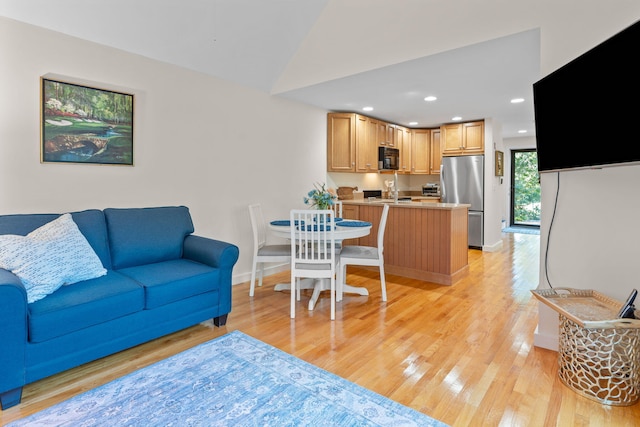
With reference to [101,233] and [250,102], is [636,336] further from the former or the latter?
[250,102]

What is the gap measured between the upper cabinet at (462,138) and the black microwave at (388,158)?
3.13ft

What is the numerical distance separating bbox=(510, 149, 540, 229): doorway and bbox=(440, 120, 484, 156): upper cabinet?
3460mm

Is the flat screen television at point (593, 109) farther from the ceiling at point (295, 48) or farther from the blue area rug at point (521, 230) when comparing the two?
the blue area rug at point (521, 230)

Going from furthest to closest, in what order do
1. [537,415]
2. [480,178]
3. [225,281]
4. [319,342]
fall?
[480,178] → [225,281] → [319,342] → [537,415]

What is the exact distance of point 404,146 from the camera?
6.82m

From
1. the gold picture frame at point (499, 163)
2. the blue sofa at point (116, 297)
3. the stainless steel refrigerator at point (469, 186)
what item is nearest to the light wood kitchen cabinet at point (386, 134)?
the stainless steel refrigerator at point (469, 186)

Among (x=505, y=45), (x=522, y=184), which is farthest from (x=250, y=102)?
(x=522, y=184)

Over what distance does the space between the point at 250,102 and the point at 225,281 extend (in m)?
2.35

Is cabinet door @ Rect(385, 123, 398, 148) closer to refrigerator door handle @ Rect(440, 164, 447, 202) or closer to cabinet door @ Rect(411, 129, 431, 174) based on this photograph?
cabinet door @ Rect(411, 129, 431, 174)

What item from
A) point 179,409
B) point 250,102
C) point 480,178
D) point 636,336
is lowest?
point 179,409

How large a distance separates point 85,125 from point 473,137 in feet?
18.9

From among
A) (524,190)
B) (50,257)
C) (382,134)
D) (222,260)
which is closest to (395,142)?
(382,134)

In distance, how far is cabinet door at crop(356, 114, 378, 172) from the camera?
5520 mm

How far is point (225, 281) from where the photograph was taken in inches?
111
